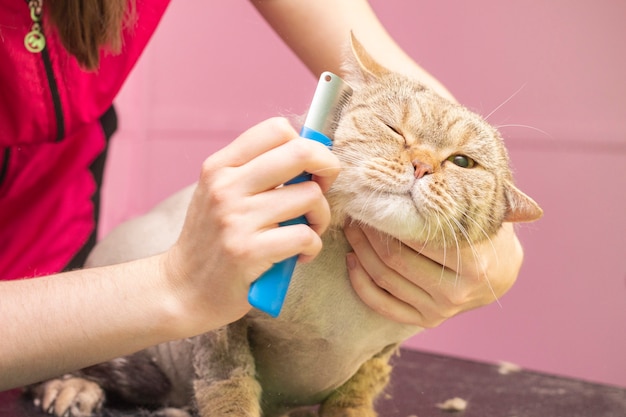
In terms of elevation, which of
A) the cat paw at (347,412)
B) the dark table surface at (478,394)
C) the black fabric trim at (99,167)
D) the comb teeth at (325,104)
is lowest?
the dark table surface at (478,394)

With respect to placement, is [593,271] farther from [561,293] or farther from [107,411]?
[107,411]

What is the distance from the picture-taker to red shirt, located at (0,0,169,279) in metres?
0.97

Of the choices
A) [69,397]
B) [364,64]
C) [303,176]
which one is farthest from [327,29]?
[69,397]

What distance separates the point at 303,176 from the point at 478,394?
713mm

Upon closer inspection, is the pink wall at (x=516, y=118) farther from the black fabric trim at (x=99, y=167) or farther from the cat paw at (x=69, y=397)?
the cat paw at (x=69, y=397)

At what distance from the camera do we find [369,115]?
0.79 m

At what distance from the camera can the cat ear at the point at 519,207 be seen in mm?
834

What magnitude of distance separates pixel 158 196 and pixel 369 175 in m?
0.59

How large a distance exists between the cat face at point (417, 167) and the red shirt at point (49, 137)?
1.30ft

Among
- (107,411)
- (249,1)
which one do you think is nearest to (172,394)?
(107,411)

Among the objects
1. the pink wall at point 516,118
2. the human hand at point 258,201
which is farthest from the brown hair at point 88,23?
the human hand at point 258,201

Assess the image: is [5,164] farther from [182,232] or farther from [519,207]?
[519,207]

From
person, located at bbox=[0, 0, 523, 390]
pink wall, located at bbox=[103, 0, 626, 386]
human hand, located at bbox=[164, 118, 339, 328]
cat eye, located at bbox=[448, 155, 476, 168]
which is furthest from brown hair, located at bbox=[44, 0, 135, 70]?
cat eye, located at bbox=[448, 155, 476, 168]

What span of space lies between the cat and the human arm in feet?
0.29
